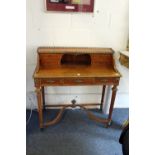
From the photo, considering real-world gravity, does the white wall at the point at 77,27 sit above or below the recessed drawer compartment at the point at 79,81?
above

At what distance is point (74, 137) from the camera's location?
2098 millimetres

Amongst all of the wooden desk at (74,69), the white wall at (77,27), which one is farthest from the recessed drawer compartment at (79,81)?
the white wall at (77,27)

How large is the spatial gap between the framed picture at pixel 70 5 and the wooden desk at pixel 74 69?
16.8 inches

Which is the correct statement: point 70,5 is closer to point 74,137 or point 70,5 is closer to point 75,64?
point 75,64

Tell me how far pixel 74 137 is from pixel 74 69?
2.45 ft

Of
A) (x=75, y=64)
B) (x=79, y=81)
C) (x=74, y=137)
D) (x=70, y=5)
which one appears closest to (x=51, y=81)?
(x=79, y=81)

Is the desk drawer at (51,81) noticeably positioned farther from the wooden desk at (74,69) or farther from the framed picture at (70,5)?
the framed picture at (70,5)

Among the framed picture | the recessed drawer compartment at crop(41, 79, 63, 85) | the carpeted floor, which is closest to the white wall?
the framed picture

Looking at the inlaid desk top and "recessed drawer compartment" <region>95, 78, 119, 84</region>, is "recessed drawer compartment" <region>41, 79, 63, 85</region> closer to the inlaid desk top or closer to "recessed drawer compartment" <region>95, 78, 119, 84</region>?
the inlaid desk top

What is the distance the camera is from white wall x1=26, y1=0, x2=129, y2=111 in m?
2.10

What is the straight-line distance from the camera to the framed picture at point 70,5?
6.67ft

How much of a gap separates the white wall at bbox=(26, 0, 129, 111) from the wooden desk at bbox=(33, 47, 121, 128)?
126 mm
